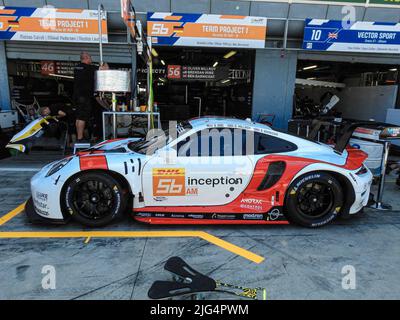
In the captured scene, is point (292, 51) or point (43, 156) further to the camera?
point (292, 51)

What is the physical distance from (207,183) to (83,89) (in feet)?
13.1

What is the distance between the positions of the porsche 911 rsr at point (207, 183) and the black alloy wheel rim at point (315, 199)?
0.04 ft

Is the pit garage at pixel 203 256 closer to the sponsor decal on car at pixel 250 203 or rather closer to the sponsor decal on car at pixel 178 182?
the sponsor decal on car at pixel 250 203

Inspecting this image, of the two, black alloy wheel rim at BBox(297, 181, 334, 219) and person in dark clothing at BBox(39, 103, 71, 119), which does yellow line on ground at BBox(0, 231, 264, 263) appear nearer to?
black alloy wheel rim at BBox(297, 181, 334, 219)

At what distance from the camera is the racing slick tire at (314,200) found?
347 cm

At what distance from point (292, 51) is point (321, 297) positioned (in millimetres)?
8109

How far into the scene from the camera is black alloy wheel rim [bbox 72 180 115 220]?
3.35 m

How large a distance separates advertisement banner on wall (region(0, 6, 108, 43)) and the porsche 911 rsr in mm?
5485

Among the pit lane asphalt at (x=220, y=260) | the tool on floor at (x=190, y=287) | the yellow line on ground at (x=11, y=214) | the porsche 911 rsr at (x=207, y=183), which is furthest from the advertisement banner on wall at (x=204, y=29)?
the tool on floor at (x=190, y=287)

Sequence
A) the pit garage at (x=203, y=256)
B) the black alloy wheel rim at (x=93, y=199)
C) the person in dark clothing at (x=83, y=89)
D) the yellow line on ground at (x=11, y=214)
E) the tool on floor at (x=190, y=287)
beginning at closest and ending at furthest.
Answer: the tool on floor at (x=190, y=287) → the pit garage at (x=203, y=256) → the black alloy wheel rim at (x=93, y=199) → the yellow line on ground at (x=11, y=214) → the person in dark clothing at (x=83, y=89)

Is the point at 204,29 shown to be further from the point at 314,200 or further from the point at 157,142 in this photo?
the point at 314,200

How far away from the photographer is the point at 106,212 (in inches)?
134
